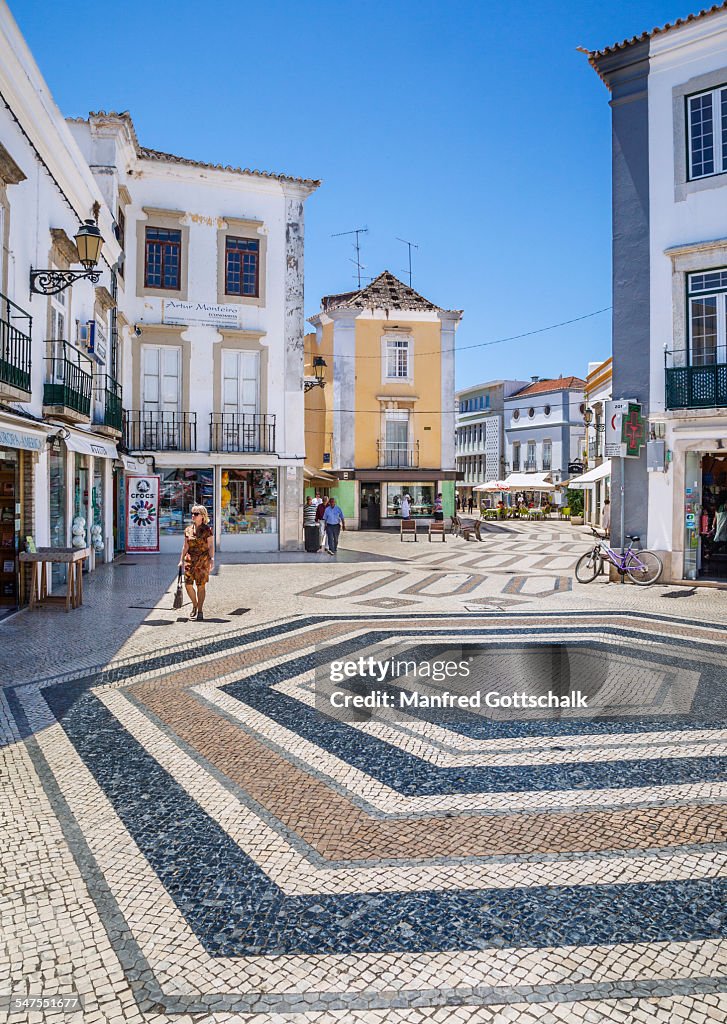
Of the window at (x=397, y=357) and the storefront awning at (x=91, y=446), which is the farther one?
the window at (x=397, y=357)

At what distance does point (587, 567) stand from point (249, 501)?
9717 millimetres

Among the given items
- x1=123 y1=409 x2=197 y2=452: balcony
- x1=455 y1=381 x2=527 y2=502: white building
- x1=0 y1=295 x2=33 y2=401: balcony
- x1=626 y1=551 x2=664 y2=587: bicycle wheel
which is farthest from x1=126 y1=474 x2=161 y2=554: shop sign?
x1=455 y1=381 x2=527 y2=502: white building

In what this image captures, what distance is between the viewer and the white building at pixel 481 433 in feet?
194

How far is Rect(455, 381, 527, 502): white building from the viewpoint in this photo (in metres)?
59.0

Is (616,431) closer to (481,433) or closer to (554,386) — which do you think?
(554,386)

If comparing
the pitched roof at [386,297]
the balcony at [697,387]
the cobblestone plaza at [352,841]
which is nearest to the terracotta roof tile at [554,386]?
the pitched roof at [386,297]

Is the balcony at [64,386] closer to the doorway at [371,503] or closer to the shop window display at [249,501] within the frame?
the shop window display at [249,501]

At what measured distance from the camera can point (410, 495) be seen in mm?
32406

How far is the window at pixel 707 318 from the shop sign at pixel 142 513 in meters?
12.6

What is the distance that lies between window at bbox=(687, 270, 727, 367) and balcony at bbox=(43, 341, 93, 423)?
11.0m

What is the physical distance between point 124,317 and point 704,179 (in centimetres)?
1369

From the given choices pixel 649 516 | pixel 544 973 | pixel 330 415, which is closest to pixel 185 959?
pixel 544 973

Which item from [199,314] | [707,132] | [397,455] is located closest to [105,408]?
[199,314]

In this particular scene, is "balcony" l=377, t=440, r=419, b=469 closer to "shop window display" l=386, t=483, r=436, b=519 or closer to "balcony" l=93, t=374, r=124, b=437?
"shop window display" l=386, t=483, r=436, b=519
